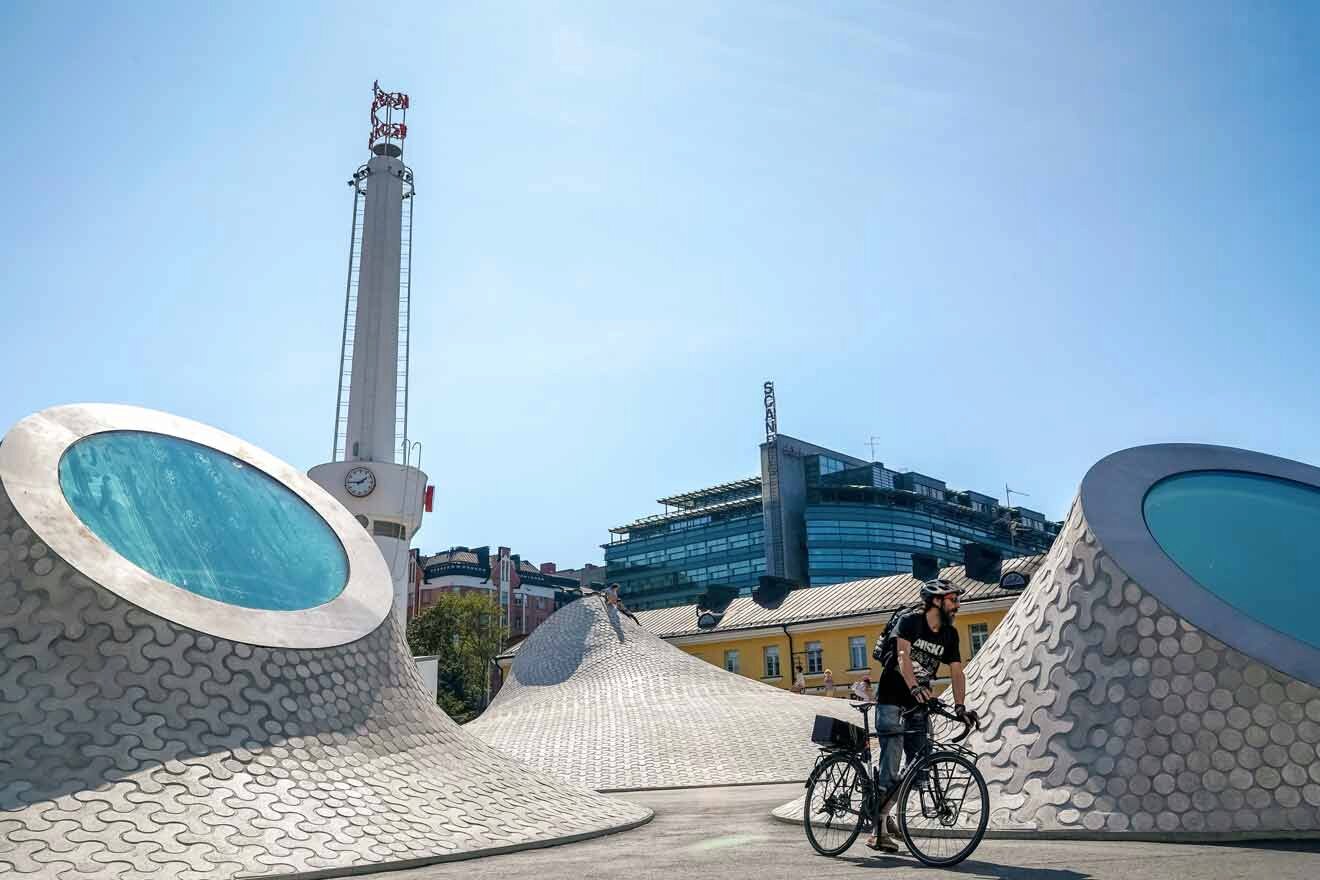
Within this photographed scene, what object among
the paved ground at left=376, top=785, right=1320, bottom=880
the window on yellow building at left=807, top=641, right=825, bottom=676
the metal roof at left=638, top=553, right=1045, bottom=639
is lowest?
the paved ground at left=376, top=785, right=1320, bottom=880

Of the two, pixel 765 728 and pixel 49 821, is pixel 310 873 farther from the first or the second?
pixel 765 728

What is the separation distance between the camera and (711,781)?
20984 millimetres

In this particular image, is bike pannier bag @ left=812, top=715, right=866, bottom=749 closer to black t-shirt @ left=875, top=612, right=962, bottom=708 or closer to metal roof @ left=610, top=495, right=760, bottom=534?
black t-shirt @ left=875, top=612, right=962, bottom=708

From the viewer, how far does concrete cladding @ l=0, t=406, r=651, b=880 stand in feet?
27.2

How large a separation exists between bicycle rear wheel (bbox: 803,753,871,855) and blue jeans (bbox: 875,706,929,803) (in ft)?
0.80

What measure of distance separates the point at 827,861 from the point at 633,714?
18.2 meters

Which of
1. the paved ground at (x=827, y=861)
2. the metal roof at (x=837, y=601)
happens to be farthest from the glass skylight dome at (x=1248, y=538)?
the metal roof at (x=837, y=601)

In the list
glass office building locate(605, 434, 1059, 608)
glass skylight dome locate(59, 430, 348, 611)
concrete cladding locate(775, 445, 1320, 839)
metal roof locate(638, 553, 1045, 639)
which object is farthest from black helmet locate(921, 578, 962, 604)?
glass office building locate(605, 434, 1059, 608)

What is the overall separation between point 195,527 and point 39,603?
2296 millimetres

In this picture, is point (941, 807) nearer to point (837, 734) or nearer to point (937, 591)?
point (837, 734)

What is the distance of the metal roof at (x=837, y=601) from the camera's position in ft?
134

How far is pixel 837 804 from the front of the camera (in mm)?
8234

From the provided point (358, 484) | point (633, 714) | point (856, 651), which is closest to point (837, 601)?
point (856, 651)

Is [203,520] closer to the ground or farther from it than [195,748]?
farther from it
